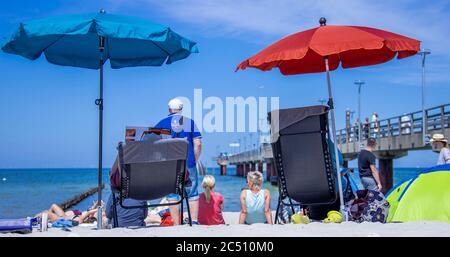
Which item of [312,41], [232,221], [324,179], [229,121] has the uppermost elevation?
[312,41]

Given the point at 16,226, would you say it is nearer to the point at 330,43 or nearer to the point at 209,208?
the point at 209,208

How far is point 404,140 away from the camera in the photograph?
2567cm

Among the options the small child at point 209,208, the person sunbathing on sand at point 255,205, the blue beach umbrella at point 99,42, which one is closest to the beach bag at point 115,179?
the blue beach umbrella at point 99,42

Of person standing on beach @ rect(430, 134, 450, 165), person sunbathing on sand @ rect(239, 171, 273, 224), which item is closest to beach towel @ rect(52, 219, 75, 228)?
person sunbathing on sand @ rect(239, 171, 273, 224)

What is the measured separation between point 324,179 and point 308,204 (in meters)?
0.28

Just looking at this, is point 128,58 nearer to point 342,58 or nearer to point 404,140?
point 342,58

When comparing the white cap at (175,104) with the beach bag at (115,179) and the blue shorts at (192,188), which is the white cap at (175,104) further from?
the beach bag at (115,179)

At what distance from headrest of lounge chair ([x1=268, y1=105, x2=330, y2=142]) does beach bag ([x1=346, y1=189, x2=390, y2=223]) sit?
2.95 feet

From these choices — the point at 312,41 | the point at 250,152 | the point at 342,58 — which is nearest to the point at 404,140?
the point at 342,58

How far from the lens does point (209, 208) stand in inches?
255

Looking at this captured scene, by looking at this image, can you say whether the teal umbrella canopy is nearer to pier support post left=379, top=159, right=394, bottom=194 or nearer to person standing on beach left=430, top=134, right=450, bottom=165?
person standing on beach left=430, top=134, right=450, bottom=165

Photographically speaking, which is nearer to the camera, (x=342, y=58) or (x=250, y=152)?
(x=342, y=58)
